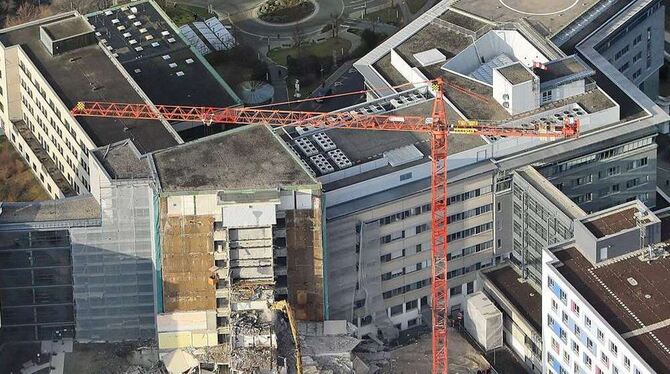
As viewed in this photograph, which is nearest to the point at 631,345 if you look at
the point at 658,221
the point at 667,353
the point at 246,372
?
the point at 667,353

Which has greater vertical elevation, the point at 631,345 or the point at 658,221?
the point at 658,221

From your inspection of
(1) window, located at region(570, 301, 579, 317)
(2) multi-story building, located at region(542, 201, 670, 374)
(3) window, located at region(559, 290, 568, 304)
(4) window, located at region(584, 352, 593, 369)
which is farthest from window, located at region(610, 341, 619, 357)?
(3) window, located at region(559, 290, 568, 304)

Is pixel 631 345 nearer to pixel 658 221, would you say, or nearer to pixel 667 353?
pixel 667 353

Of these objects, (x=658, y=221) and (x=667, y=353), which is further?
(x=658, y=221)

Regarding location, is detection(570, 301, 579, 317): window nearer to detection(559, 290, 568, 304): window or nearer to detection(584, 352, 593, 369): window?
detection(559, 290, 568, 304): window

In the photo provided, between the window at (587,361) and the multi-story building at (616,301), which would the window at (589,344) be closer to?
the multi-story building at (616,301)

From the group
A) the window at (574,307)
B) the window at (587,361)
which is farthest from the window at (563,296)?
the window at (587,361)

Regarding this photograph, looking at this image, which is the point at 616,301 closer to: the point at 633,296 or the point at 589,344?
the point at 633,296
